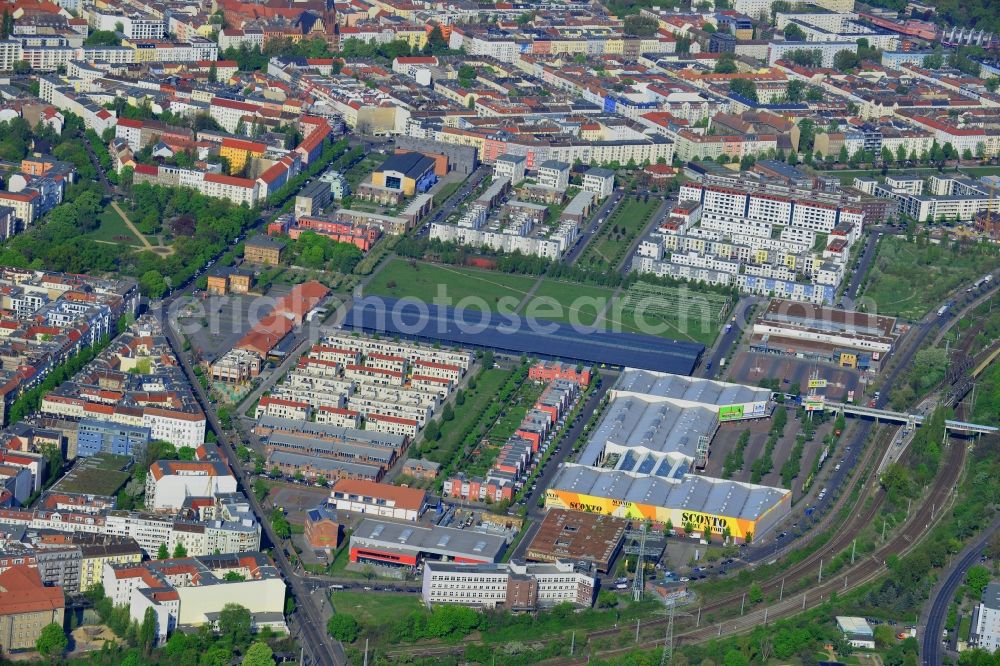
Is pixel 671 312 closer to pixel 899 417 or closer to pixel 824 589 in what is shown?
pixel 899 417

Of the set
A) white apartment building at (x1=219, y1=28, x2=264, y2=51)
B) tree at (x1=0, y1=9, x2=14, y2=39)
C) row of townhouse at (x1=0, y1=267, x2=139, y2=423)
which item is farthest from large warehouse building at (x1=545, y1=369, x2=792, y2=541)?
tree at (x1=0, y1=9, x2=14, y2=39)

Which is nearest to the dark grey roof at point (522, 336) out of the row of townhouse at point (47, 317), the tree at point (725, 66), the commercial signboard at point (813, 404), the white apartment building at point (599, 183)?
the commercial signboard at point (813, 404)

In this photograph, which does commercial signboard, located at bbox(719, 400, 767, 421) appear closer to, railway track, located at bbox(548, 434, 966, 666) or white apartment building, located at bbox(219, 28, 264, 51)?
railway track, located at bbox(548, 434, 966, 666)

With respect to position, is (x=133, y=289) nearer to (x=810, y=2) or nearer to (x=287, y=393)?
(x=287, y=393)

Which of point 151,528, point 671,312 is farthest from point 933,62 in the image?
point 151,528

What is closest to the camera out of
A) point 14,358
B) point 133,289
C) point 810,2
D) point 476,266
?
point 14,358

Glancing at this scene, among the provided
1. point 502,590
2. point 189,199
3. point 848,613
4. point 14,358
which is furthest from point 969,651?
point 189,199
